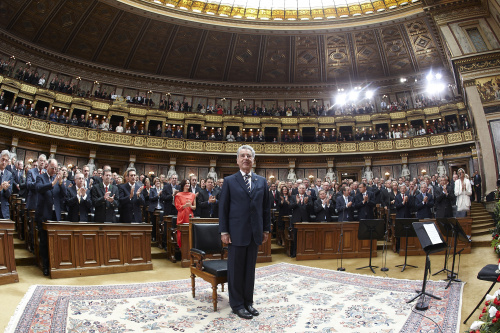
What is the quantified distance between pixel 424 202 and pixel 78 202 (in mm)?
7310

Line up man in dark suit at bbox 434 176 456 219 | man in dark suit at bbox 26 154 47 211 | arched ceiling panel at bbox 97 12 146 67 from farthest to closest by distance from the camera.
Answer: arched ceiling panel at bbox 97 12 146 67
man in dark suit at bbox 434 176 456 219
man in dark suit at bbox 26 154 47 211

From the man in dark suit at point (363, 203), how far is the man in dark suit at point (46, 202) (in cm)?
609

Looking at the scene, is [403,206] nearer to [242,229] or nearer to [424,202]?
[424,202]

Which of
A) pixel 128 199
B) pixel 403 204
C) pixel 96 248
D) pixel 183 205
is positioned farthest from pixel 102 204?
pixel 403 204

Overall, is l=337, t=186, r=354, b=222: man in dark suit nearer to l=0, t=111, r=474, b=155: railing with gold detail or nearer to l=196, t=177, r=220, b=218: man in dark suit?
l=196, t=177, r=220, b=218: man in dark suit

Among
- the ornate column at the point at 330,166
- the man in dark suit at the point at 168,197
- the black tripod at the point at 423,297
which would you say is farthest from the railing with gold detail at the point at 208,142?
the black tripod at the point at 423,297

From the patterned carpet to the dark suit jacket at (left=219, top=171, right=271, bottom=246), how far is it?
0.88 meters

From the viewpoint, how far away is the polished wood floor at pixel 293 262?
3.88 m

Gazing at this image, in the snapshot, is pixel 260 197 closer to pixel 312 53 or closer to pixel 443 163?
pixel 443 163

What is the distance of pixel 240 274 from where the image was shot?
356 cm

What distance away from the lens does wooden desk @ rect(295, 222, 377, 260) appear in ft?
23.5

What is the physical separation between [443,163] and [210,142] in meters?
13.6

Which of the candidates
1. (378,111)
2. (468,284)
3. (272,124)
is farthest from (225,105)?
(468,284)

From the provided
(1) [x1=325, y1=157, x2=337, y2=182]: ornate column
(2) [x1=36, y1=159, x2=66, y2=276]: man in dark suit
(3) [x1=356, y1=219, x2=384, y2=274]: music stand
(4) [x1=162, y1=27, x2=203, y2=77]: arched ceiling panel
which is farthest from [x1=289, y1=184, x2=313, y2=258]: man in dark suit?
(4) [x1=162, y1=27, x2=203, y2=77]: arched ceiling panel
